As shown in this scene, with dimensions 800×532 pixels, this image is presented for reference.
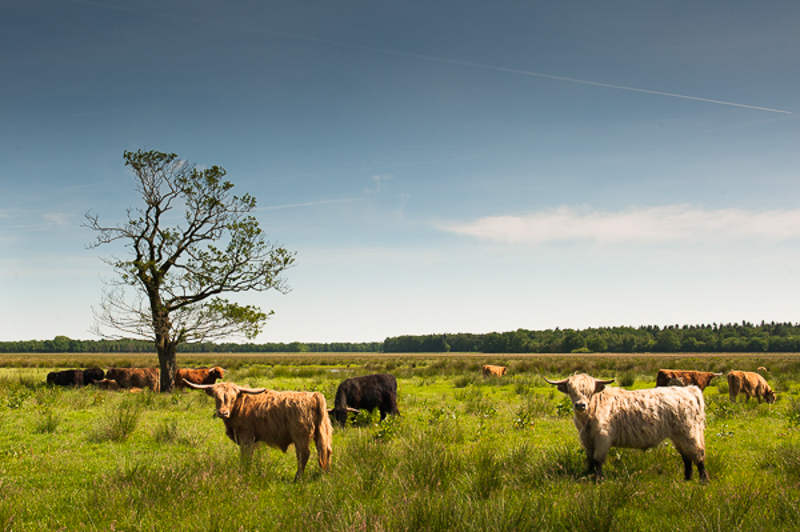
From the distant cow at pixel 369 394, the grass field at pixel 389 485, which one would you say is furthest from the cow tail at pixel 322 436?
the distant cow at pixel 369 394

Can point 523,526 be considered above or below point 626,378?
above

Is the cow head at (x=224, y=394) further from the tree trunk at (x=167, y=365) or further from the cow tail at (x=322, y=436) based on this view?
the tree trunk at (x=167, y=365)

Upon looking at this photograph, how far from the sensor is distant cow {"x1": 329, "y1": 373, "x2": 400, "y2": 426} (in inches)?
485

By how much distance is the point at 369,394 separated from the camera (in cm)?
1248

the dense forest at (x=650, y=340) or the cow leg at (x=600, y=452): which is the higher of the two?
the cow leg at (x=600, y=452)

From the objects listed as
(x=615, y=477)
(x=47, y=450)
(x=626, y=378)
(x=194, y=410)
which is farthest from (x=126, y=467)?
(x=626, y=378)

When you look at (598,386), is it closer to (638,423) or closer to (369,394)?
(638,423)

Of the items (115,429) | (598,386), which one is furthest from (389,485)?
(115,429)

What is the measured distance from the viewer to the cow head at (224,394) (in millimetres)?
6625

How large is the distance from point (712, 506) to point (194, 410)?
13865 mm

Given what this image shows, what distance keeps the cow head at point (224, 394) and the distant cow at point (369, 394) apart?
17.0ft

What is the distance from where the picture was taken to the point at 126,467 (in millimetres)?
6113

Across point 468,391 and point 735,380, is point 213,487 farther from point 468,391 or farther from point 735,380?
point 735,380

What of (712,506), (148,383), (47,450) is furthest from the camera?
(148,383)
